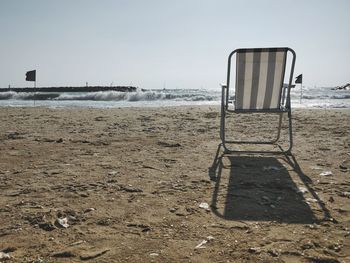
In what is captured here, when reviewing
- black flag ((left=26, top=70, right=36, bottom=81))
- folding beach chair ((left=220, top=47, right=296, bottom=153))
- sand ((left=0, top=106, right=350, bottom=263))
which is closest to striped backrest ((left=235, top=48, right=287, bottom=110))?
folding beach chair ((left=220, top=47, right=296, bottom=153))

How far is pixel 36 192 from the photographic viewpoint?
277cm

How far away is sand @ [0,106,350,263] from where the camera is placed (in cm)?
185

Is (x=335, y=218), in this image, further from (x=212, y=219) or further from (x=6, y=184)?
(x=6, y=184)

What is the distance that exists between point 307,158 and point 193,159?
1422mm

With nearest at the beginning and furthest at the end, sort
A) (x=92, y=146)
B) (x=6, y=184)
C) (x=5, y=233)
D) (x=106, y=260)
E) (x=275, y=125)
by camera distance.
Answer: (x=106, y=260), (x=5, y=233), (x=6, y=184), (x=92, y=146), (x=275, y=125)

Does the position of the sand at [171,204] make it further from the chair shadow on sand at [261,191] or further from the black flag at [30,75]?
the black flag at [30,75]

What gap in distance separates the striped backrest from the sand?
736 mm

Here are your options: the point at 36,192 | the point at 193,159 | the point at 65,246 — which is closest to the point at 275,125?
the point at 193,159

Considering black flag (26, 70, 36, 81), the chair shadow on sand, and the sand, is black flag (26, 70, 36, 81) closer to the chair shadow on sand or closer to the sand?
the sand

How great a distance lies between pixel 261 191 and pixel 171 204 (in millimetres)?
829

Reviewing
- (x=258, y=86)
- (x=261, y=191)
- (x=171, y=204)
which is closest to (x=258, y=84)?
(x=258, y=86)

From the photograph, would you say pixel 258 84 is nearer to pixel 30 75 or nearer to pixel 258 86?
pixel 258 86

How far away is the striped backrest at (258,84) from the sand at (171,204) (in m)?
0.74

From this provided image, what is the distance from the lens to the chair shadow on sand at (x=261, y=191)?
2.35 metres
